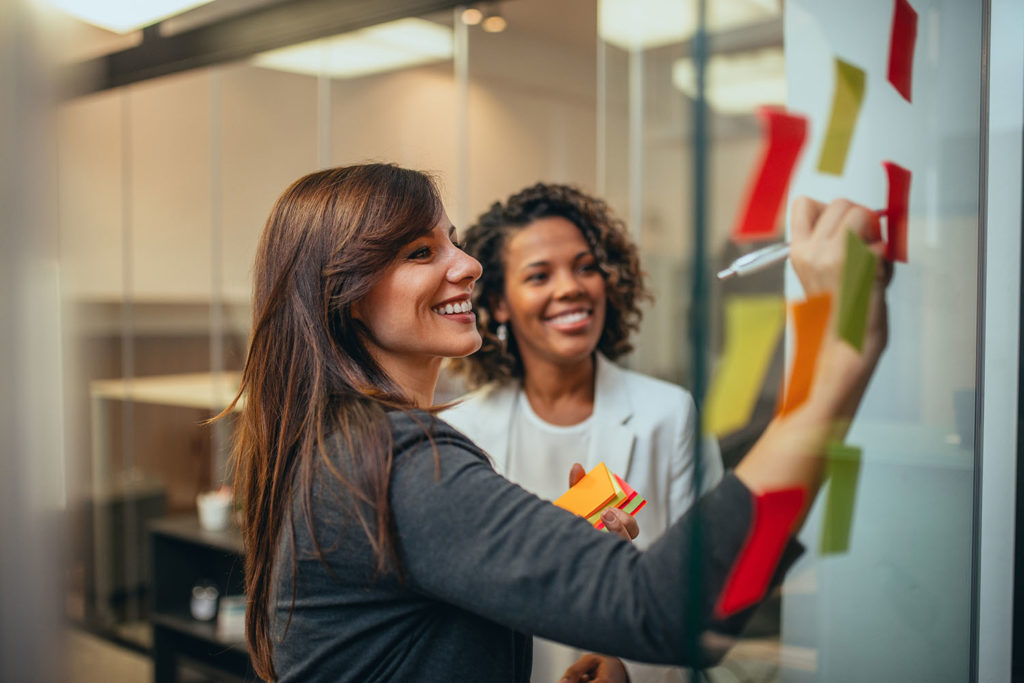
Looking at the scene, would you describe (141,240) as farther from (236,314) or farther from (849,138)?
(849,138)

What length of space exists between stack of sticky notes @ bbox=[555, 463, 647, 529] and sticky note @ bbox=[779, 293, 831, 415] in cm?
37

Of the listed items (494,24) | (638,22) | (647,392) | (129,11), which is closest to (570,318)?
(647,392)

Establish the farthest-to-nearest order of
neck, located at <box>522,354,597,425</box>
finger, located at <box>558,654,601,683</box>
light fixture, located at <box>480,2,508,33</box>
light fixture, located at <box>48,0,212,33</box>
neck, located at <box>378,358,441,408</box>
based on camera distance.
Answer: light fixture, located at <box>480,2,508,33</box> → light fixture, located at <box>48,0,212,33</box> → neck, located at <box>522,354,597,425</box> → finger, located at <box>558,654,601,683</box> → neck, located at <box>378,358,441,408</box>

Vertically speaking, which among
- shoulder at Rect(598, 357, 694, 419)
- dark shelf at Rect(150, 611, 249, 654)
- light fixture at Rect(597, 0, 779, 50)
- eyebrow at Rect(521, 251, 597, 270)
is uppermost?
light fixture at Rect(597, 0, 779, 50)

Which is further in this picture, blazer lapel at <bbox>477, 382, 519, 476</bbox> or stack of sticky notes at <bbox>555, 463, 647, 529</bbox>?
blazer lapel at <bbox>477, 382, 519, 476</bbox>

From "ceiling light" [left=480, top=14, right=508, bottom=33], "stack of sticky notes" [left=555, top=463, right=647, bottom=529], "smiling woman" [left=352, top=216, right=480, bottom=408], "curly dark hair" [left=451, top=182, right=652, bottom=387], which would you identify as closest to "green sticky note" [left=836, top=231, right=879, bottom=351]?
"stack of sticky notes" [left=555, top=463, right=647, bottom=529]

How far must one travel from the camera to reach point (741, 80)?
2.34 ft

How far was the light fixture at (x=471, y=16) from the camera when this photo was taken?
9.70 feet

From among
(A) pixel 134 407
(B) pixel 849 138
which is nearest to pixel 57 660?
(B) pixel 849 138

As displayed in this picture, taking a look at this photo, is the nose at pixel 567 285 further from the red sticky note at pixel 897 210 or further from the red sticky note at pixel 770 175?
the red sticky note at pixel 770 175

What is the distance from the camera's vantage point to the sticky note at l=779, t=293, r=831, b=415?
0.74 m

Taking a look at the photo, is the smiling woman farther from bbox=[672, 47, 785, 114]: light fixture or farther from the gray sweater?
bbox=[672, 47, 785, 114]: light fixture

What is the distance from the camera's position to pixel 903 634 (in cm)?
93

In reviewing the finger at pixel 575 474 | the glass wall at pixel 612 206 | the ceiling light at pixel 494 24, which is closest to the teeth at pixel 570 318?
the glass wall at pixel 612 206
